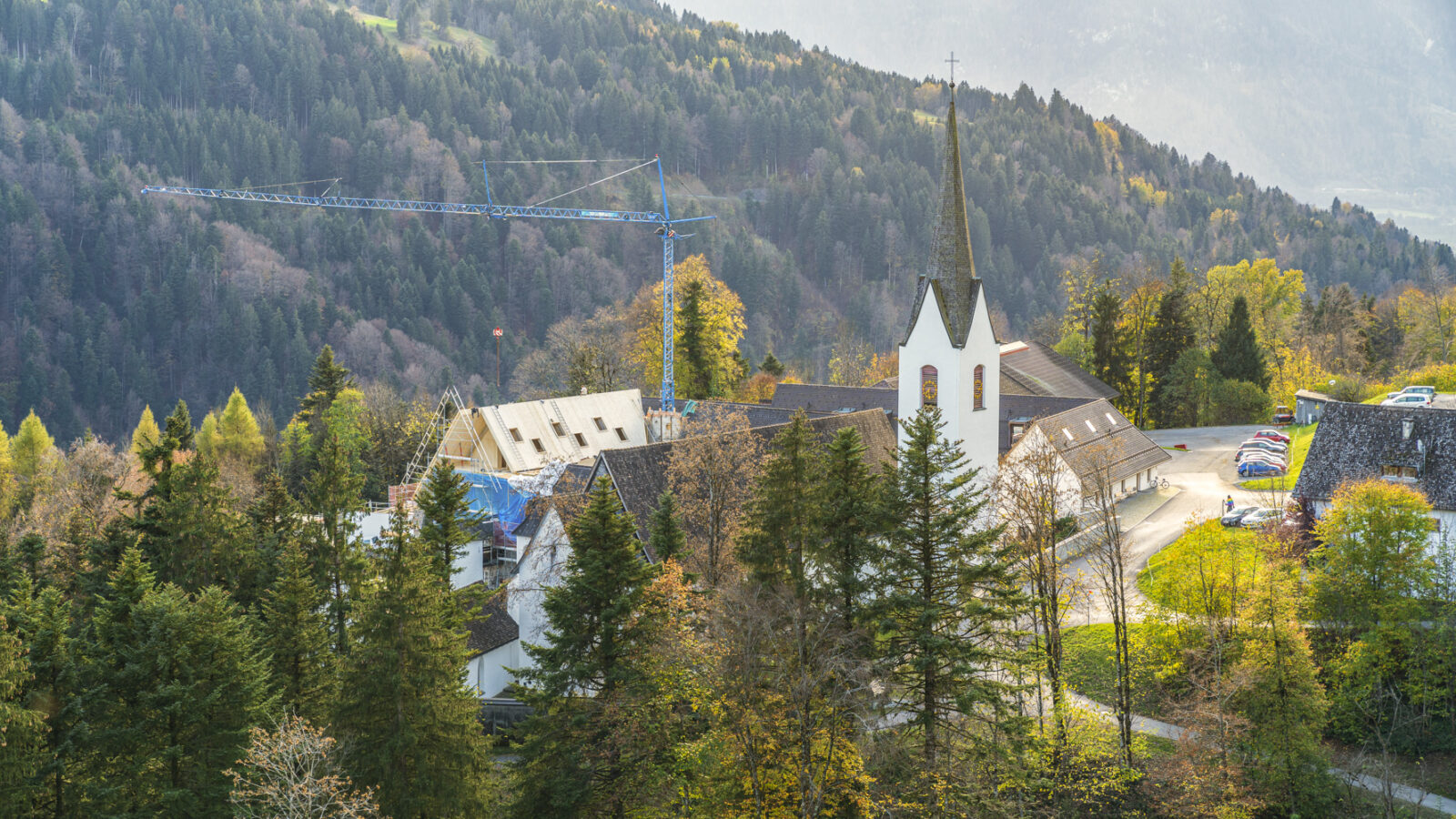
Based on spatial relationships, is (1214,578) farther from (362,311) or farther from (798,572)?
(362,311)

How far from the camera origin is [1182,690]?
117ft

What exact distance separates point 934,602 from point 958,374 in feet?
55.6

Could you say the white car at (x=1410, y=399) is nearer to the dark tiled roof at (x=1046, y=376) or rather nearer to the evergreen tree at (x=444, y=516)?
the dark tiled roof at (x=1046, y=376)

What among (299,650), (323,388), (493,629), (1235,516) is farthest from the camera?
(323,388)

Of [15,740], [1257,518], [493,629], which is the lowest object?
[493,629]

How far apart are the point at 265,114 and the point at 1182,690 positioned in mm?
175702

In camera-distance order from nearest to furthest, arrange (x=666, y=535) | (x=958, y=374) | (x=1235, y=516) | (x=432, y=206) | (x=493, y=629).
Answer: (x=666, y=535)
(x=493, y=629)
(x=958, y=374)
(x=1235, y=516)
(x=432, y=206)

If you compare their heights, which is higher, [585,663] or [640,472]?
[640,472]

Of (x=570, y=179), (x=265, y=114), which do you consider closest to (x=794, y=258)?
(x=570, y=179)

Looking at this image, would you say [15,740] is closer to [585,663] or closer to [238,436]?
[585,663]

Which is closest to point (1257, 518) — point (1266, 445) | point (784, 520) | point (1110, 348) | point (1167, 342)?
point (1266, 445)

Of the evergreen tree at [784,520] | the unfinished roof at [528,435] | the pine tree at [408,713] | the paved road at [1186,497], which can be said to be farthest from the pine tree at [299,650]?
the paved road at [1186,497]

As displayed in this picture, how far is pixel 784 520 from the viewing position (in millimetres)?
29109

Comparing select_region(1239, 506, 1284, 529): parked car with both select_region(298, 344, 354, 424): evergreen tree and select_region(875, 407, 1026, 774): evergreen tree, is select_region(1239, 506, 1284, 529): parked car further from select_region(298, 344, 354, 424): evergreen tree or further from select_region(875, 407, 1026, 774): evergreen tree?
select_region(298, 344, 354, 424): evergreen tree
